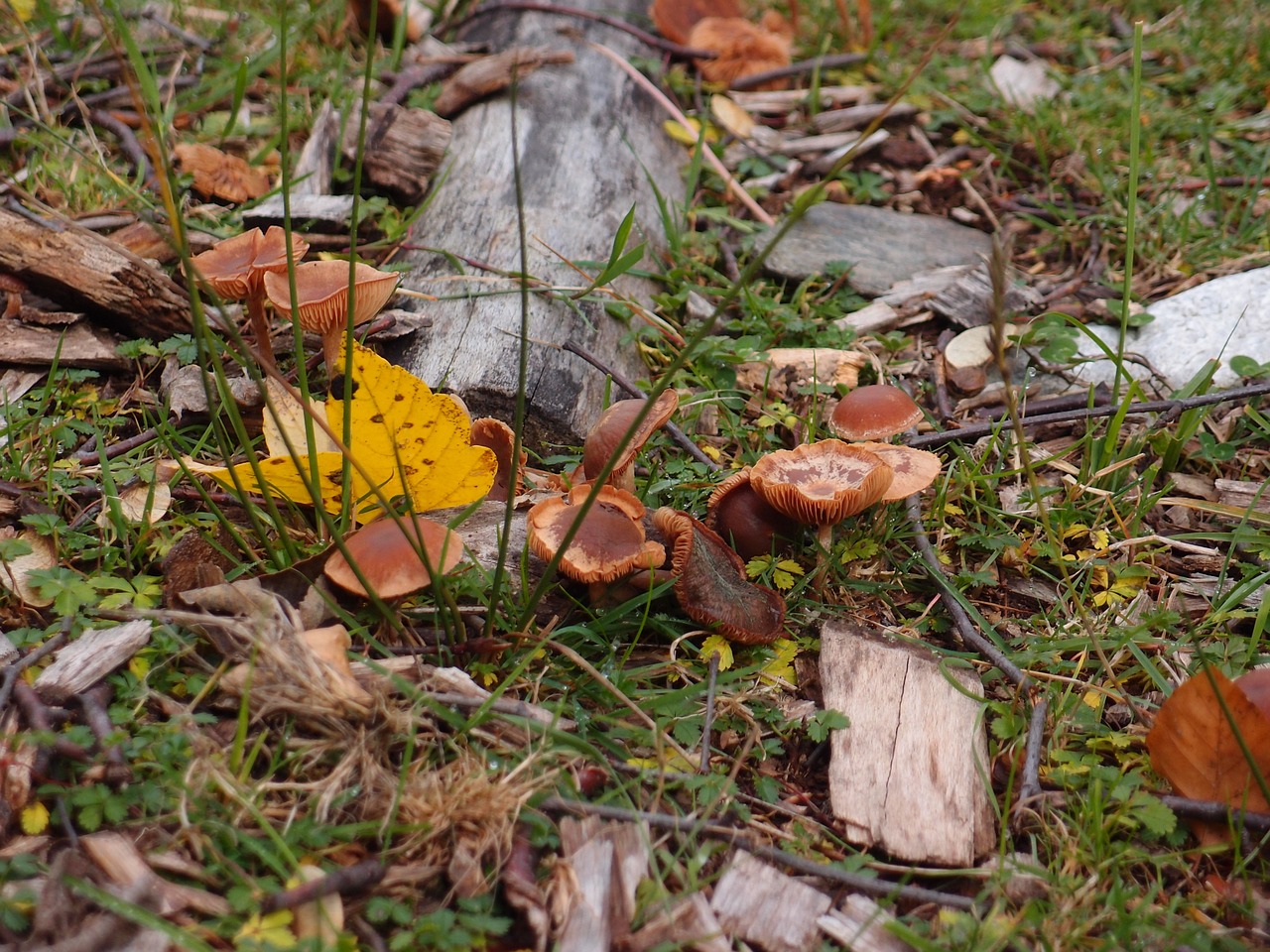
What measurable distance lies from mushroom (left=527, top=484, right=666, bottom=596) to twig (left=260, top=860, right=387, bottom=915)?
2.39 feet

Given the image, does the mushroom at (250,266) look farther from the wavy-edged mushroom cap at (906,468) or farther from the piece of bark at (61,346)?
the wavy-edged mushroom cap at (906,468)

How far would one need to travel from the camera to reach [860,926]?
6.05 ft

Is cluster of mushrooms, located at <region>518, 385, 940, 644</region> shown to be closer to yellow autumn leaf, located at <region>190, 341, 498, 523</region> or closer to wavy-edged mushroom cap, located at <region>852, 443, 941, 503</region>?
wavy-edged mushroom cap, located at <region>852, 443, 941, 503</region>

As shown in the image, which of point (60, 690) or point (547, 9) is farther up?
point (547, 9)

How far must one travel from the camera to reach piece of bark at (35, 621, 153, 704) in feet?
6.38

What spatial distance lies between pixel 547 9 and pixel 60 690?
422 cm

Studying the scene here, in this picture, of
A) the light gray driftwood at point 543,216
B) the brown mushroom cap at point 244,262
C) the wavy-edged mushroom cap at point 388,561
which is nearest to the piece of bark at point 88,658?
the wavy-edged mushroom cap at point 388,561

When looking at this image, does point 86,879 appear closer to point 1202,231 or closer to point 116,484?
point 116,484

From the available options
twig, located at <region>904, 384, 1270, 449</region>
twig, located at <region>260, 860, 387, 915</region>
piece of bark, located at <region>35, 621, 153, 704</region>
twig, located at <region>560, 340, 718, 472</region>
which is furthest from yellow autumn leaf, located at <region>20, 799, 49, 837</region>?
twig, located at <region>904, 384, 1270, 449</region>

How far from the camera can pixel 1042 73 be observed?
5160 millimetres

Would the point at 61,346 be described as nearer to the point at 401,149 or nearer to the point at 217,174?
the point at 217,174

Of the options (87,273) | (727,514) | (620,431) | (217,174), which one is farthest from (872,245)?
(87,273)

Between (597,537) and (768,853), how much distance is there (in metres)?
0.77

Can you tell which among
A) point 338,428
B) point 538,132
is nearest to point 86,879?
point 338,428
